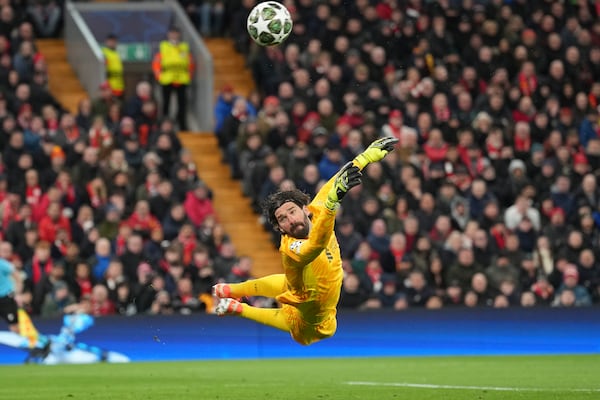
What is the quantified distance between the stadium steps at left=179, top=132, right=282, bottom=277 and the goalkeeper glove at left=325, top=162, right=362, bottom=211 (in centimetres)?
1153

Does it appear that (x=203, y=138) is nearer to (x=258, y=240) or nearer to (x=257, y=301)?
(x=258, y=240)

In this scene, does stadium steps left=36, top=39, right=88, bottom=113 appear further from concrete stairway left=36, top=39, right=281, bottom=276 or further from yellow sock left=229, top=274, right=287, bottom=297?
yellow sock left=229, top=274, right=287, bottom=297

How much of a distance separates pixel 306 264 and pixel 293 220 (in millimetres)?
395

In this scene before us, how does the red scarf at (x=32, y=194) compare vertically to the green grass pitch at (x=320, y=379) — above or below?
above

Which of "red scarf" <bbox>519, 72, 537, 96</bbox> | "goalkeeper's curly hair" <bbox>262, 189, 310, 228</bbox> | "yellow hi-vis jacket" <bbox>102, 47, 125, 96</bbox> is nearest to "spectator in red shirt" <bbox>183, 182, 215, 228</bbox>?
"yellow hi-vis jacket" <bbox>102, 47, 125, 96</bbox>

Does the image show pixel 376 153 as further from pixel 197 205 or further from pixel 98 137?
pixel 98 137

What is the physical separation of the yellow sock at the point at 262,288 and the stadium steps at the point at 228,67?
13.8 meters

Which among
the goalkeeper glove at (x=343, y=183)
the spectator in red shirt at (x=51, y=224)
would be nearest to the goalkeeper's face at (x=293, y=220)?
the goalkeeper glove at (x=343, y=183)

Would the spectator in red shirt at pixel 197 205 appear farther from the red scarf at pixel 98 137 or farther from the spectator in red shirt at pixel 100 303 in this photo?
the spectator in red shirt at pixel 100 303

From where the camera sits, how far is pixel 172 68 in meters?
24.4

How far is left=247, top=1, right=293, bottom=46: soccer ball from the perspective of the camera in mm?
13805

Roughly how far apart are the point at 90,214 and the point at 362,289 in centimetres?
417

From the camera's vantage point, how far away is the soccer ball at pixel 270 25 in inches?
543

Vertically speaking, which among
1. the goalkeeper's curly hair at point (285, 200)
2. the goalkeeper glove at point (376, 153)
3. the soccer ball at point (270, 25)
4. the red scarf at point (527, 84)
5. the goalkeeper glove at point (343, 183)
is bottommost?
the goalkeeper's curly hair at point (285, 200)
